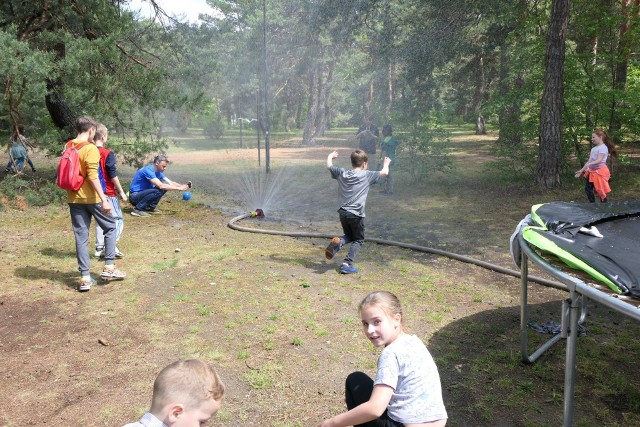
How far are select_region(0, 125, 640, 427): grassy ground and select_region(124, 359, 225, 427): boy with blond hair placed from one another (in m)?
1.58

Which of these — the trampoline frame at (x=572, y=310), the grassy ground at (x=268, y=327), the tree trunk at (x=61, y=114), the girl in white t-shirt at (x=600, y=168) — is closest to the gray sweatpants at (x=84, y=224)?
the grassy ground at (x=268, y=327)

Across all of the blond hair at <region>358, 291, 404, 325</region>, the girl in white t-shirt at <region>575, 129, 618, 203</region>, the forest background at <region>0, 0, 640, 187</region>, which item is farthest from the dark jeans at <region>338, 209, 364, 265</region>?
the forest background at <region>0, 0, 640, 187</region>

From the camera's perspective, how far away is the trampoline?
2.87 meters

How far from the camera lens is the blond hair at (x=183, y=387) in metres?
1.92

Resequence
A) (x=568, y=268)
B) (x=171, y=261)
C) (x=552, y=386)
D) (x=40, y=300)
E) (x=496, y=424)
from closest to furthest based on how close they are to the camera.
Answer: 1. (x=568, y=268)
2. (x=496, y=424)
3. (x=552, y=386)
4. (x=40, y=300)
5. (x=171, y=261)

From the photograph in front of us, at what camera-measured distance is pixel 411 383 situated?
2.37 meters

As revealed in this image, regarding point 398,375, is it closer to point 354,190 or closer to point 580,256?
point 580,256

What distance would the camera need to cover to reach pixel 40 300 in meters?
5.60

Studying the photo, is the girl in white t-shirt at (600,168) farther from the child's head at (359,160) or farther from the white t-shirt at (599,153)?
the child's head at (359,160)

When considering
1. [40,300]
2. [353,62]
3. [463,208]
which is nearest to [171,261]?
[40,300]

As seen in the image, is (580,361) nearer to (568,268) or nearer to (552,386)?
(552,386)

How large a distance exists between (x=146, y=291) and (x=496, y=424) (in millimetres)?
4042

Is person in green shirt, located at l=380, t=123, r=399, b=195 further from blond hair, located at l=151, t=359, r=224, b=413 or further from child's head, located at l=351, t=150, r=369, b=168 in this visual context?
blond hair, located at l=151, t=359, r=224, b=413

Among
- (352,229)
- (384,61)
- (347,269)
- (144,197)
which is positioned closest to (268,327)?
(347,269)
